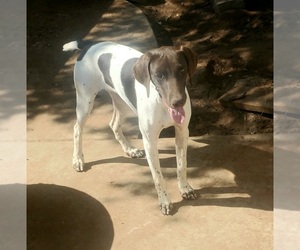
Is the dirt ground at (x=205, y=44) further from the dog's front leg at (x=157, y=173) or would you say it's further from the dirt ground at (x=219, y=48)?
the dog's front leg at (x=157, y=173)

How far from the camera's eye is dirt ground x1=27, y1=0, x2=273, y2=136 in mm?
7668

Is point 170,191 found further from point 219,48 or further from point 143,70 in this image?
point 219,48

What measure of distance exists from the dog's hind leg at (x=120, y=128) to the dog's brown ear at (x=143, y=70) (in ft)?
4.09

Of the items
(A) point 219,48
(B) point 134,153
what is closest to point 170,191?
(B) point 134,153

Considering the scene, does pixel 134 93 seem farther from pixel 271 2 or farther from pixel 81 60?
pixel 271 2

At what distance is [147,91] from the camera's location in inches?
210

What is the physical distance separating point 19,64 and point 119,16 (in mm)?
1859

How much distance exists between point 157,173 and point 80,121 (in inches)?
46.9

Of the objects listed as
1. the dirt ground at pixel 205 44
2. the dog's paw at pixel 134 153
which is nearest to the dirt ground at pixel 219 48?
the dirt ground at pixel 205 44

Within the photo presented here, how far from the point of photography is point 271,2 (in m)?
10.3

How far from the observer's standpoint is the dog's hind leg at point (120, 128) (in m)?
6.58

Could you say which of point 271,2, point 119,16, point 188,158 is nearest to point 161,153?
point 188,158

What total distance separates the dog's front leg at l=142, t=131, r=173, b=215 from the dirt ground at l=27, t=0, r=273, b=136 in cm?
179

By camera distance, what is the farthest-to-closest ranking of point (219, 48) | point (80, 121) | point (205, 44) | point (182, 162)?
point (205, 44) < point (219, 48) < point (80, 121) < point (182, 162)
